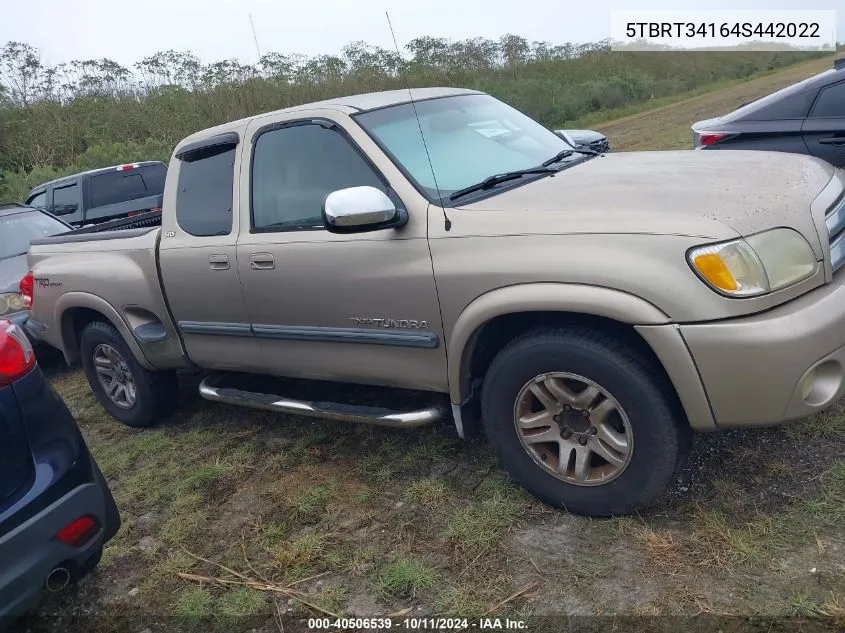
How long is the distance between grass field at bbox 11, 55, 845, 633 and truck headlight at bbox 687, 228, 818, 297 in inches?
37.5

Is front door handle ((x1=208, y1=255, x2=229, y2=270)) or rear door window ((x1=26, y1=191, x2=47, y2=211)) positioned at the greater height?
rear door window ((x1=26, y1=191, x2=47, y2=211))

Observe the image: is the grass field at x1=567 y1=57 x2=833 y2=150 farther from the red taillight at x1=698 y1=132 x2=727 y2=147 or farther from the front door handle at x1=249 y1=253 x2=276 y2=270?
the front door handle at x1=249 y1=253 x2=276 y2=270

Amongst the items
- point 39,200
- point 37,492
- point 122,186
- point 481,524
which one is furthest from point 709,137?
point 39,200

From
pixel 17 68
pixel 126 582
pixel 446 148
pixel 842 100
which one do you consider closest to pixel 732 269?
pixel 446 148

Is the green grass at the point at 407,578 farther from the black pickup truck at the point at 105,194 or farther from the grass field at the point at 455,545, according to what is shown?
the black pickup truck at the point at 105,194

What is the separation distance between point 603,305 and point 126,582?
7.72ft

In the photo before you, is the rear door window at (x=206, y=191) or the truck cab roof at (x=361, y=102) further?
the rear door window at (x=206, y=191)

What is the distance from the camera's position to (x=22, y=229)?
25.2 feet

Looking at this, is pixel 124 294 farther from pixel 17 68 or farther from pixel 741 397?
pixel 17 68

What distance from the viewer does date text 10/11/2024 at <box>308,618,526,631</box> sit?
256 cm

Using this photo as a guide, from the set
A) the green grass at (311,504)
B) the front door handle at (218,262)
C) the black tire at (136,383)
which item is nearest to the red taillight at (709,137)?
the front door handle at (218,262)

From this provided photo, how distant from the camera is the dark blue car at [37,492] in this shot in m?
2.52

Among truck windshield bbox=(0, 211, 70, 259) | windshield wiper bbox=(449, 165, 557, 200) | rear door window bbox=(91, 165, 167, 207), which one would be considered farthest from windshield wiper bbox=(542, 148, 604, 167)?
rear door window bbox=(91, 165, 167, 207)

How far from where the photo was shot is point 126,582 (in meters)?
3.22
